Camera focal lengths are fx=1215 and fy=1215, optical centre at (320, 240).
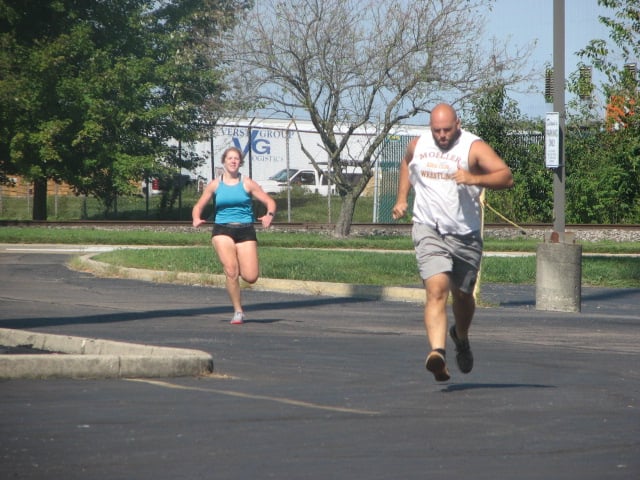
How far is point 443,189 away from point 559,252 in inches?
304

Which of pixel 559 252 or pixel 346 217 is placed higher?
pixel 346 217

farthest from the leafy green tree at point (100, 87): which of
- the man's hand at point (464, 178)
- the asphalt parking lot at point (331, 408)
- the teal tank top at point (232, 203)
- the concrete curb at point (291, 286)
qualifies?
the man's hand at point (464, 178)

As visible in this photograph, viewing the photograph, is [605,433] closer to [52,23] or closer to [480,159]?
[480,159]

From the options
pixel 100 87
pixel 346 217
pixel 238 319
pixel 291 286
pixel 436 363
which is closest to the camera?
pixel 436 363

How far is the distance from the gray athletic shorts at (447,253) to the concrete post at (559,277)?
7337 millimetres

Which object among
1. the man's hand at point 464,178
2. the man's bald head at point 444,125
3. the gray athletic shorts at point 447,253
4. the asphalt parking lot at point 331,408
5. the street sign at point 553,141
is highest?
the street sign at point 553,141

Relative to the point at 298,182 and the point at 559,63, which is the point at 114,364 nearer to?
the point at 559,63

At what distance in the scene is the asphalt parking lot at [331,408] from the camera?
5.26 meters

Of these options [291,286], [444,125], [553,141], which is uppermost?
[553,141]

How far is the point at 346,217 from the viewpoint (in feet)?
101

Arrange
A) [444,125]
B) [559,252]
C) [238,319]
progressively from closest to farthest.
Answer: [444,125], [238,319], [559,252]

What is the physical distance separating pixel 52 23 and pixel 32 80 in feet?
11.3

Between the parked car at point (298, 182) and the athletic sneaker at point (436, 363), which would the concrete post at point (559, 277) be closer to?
the athletic sneaker at point (436, 363)

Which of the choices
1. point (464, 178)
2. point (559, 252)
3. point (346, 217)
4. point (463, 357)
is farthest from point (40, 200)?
point (464, 178)
